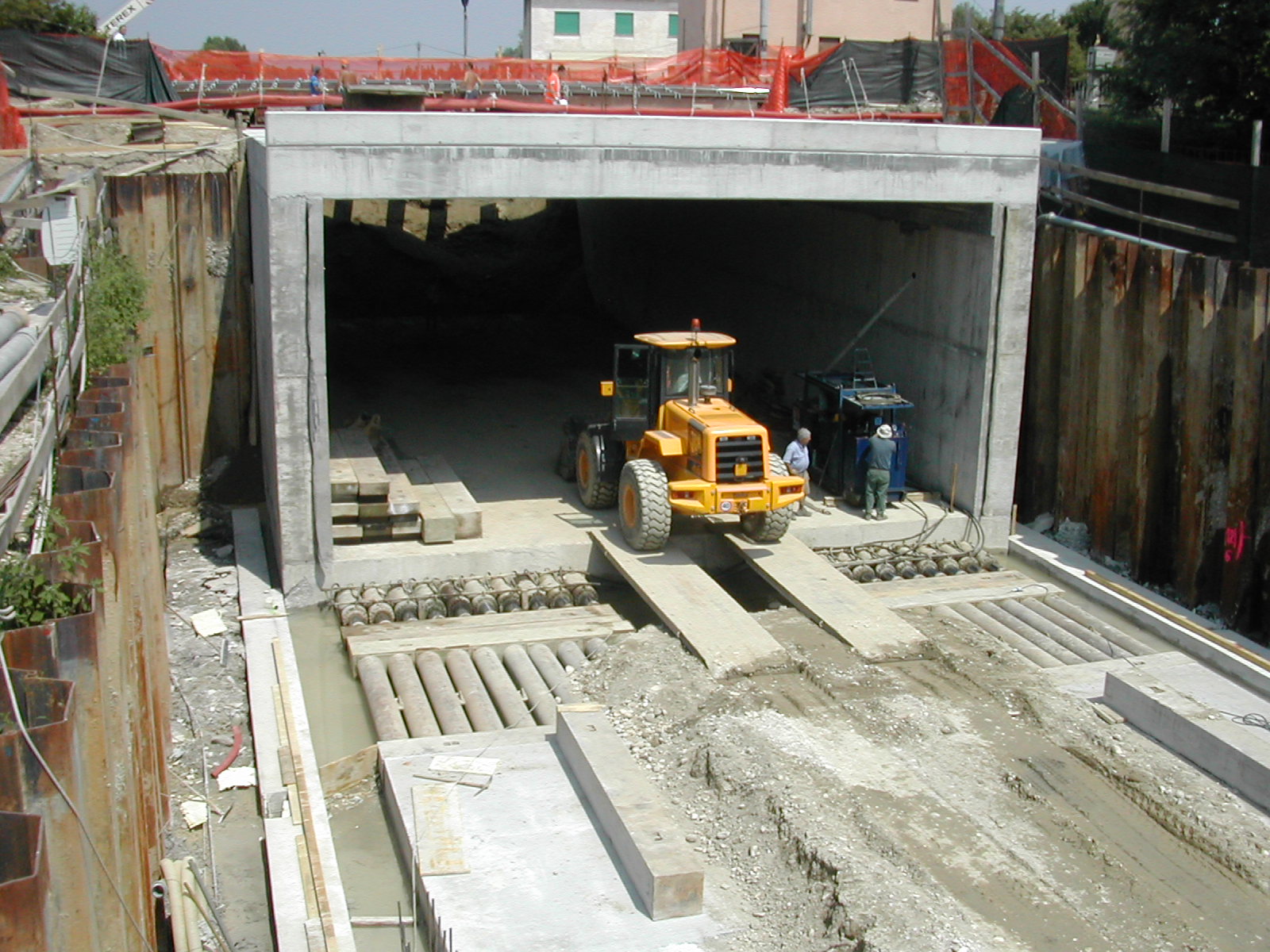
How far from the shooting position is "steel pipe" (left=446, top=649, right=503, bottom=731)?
40.2 ft

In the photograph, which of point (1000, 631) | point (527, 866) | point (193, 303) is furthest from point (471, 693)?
point (193, 303)

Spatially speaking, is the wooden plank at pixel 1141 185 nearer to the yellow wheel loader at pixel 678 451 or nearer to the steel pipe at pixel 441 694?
the yellow wheel loader at pixel 678 451

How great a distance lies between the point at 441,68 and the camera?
3005cm

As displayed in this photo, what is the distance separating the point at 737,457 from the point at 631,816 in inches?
237

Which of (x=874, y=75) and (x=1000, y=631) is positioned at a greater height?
(x=874, y=75)

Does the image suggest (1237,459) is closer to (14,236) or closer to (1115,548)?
(1115,548)

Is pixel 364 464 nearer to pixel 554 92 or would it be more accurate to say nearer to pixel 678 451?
pixel 678 451

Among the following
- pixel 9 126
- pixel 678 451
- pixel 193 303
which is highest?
pixel 9 126

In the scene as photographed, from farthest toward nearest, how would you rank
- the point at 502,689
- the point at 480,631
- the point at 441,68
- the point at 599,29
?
the point at 599,29, the point at 441,68, the point at 480,631, the point at 502,689

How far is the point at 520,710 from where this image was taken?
40.9 ft

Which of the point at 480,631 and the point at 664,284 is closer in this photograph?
the point at 480,631

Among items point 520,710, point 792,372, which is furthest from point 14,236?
point 792,372

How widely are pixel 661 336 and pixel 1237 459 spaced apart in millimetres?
6494

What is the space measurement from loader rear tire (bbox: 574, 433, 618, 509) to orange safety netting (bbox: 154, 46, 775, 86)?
1341 cm
